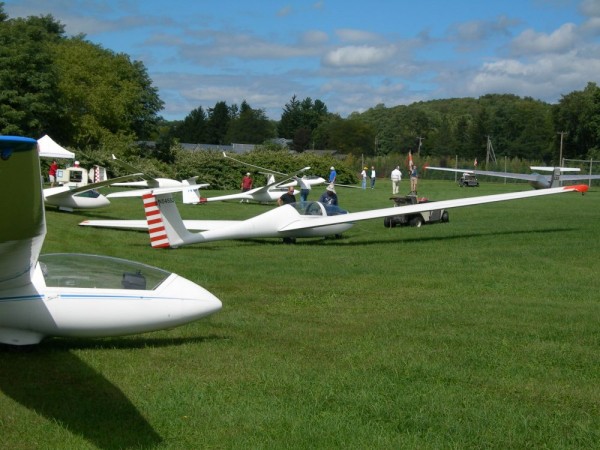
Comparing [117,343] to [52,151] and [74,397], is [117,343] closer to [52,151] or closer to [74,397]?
[74,397]

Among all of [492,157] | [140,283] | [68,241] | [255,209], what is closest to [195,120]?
[492,157]

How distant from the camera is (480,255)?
17078 mm

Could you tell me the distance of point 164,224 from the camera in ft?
57.4

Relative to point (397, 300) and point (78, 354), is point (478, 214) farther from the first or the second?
point (78, 354)

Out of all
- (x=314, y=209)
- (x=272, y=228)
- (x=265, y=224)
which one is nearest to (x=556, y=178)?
(x=314, y=209)

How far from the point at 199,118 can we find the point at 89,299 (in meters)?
177

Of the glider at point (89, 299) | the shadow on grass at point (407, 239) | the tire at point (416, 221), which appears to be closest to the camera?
the glider at point (89, 299)

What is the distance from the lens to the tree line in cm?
5891

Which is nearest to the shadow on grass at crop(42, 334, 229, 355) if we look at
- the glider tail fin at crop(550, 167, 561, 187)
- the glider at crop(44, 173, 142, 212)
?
the glider at crop(44, 173, 142, 212)

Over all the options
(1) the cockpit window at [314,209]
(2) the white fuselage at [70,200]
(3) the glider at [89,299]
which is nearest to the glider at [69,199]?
(2) the white fuselage at [70,200]

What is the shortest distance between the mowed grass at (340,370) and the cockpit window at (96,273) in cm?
73

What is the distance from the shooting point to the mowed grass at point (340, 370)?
19.8ft

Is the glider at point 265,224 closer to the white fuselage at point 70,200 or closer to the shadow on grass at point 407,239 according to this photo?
the shadow on grass at point 407,239

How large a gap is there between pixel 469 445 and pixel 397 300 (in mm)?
6069
